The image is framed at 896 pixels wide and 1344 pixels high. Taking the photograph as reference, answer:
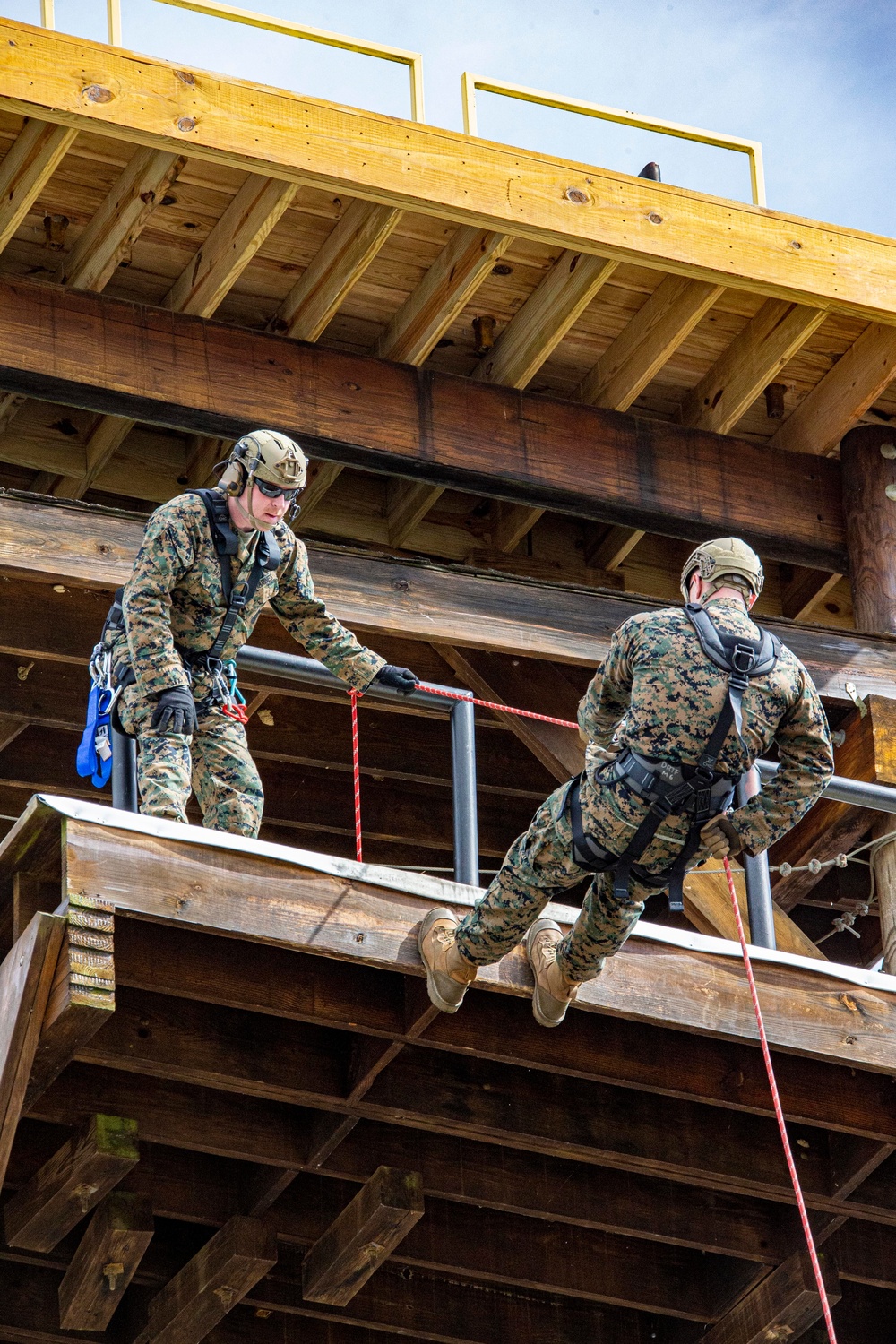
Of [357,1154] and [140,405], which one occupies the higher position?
[140,405]

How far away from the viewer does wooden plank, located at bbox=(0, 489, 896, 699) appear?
33.6 ft

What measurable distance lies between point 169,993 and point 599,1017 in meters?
1.92

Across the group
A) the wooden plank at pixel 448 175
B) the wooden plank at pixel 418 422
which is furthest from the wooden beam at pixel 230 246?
the wooden plank at pixel 448 175

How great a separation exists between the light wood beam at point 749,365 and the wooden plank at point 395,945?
3.62 metres

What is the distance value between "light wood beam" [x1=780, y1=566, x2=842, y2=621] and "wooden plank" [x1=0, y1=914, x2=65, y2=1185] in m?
6.07

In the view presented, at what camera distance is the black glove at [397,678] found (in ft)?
30.9

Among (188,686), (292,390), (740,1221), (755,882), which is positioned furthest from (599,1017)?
(292,390)

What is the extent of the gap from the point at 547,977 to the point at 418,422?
373cm

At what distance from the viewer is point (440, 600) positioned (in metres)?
10.8

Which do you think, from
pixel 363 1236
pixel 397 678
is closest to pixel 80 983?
pixel 397 678

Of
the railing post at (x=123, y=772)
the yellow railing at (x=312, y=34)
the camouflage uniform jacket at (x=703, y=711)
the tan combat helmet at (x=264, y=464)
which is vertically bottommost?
the camouflage uniform jacket at (x=703, y=711)

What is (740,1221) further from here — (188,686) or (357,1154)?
(188,686)

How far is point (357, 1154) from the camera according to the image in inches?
396

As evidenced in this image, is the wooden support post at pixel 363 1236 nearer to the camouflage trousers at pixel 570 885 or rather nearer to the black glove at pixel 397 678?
the camouflage trousers at pixel 570 885
